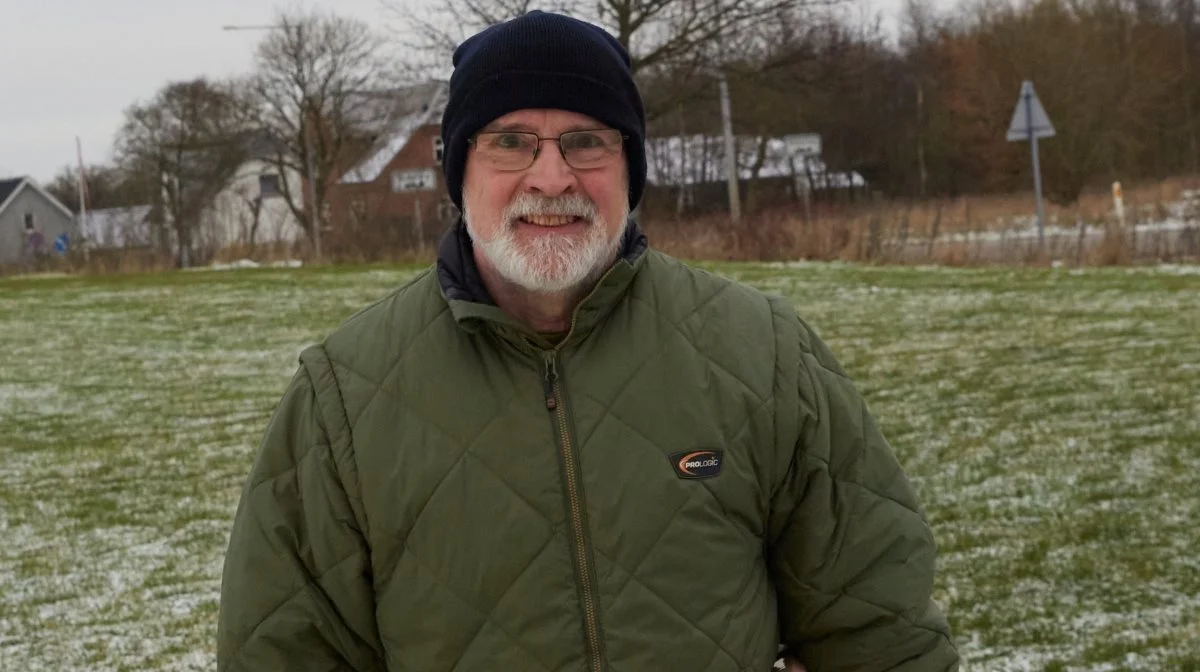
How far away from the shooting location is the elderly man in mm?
2107

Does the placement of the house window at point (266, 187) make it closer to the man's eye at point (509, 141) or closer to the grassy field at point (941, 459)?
the grassy field at point (941, 459)

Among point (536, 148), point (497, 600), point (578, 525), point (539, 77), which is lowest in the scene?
point (497, 600)

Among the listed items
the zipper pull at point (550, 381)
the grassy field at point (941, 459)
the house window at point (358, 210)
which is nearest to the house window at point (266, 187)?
the house window at point (358, 210)

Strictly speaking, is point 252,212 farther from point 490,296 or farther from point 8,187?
point 490,296

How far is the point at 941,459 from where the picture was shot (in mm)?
7516

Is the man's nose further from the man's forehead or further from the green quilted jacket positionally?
the green quilted jacket

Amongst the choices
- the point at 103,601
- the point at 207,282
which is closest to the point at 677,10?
the point at 207,282

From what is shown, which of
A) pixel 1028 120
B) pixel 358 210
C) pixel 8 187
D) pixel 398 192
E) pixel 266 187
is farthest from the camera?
pixel 8 187

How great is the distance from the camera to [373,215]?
146ft

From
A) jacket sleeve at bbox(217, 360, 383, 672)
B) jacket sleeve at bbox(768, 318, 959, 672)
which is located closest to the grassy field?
jacket sleeve at bbox(768, 318, 959, 672)

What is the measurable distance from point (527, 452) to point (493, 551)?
16 cm

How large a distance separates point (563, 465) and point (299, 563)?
46 cm

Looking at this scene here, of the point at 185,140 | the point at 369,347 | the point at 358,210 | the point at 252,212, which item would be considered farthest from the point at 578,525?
the point at 185,140

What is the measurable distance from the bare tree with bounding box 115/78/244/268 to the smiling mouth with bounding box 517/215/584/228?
48831mm
